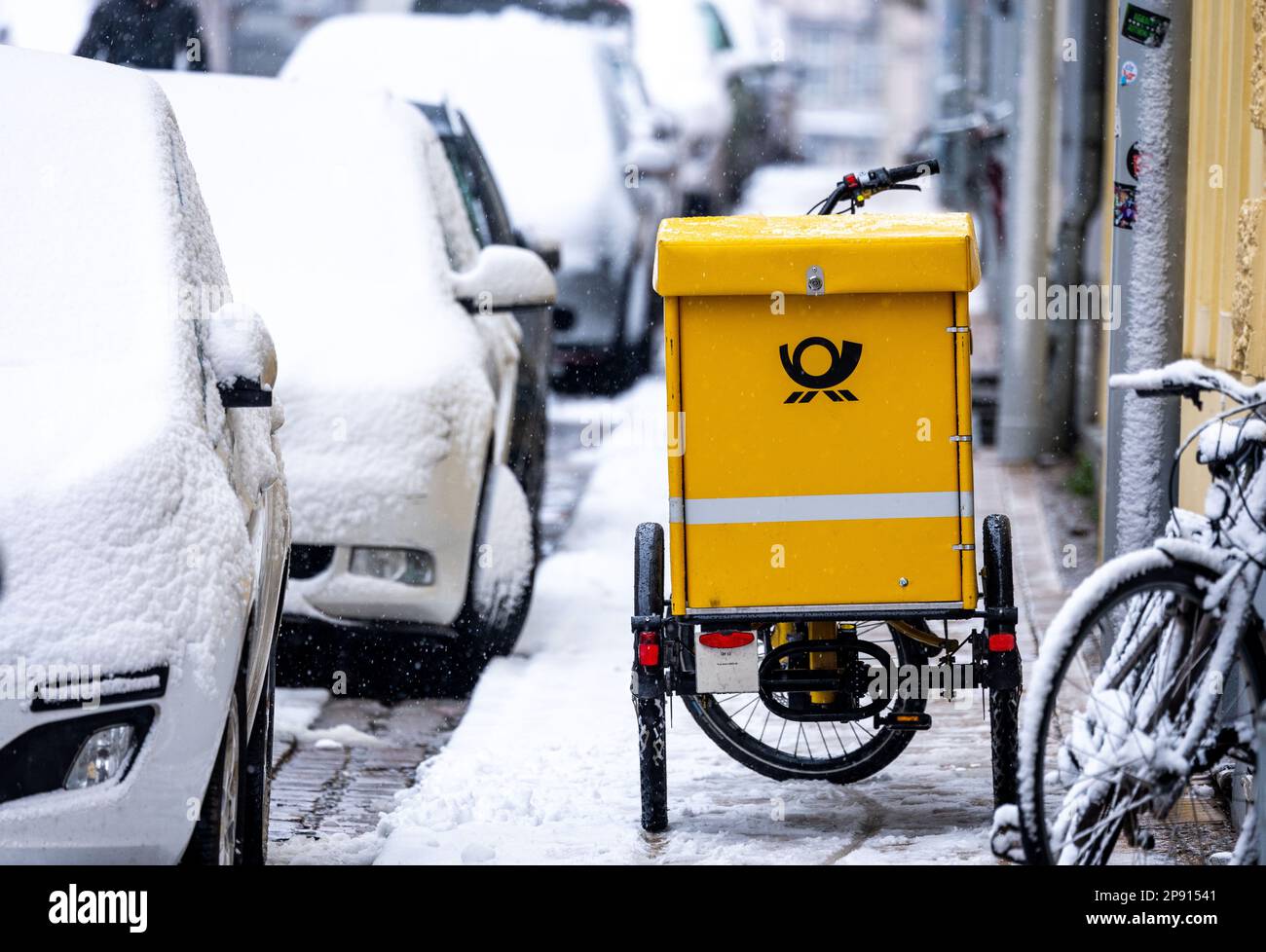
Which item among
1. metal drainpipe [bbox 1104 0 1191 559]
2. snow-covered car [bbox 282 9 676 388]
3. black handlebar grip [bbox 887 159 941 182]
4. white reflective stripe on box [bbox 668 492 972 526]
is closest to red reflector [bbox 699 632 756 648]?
white reflective stripe on box [bbox 668 492 972 526]

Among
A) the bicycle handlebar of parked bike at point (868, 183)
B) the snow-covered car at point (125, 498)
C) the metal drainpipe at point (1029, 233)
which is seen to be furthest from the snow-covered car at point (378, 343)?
the metal drainpipe at point (1029, 233)

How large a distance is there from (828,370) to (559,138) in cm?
902

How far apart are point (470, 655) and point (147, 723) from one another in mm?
3117

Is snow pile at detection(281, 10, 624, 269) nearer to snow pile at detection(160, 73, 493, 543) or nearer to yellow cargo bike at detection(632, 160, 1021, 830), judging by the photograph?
snow pile at detection(160, 73, 493, 543)

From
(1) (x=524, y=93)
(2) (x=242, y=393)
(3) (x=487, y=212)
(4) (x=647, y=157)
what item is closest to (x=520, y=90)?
(1) (x=524, y=93)

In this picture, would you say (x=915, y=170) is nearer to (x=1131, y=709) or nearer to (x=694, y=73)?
(x=1131, y=709)

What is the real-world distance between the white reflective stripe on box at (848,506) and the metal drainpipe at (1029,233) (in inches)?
266

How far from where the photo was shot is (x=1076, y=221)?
11352 millimetres

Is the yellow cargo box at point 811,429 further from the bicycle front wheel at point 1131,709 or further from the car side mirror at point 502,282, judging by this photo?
the car side mirror at point 502,282

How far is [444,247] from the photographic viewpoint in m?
7.31

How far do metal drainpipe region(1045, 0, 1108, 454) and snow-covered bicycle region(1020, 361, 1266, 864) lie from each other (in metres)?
6.94

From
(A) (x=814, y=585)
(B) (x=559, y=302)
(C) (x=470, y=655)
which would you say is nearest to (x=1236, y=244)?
(A) (x=814, y=585)

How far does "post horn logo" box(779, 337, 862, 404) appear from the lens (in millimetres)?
4750

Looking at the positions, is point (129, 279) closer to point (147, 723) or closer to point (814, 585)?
point (147, 723)
